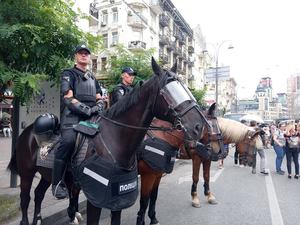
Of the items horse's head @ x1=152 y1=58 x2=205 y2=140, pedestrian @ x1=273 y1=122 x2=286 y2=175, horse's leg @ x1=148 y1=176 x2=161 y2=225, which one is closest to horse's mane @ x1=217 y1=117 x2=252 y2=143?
horse's leg @ x1=148 y1=176 x2=161 y2=225

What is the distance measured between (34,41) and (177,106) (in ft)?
8.89

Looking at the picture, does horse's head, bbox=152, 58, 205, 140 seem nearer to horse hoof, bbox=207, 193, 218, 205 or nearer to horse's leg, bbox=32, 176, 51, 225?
horse's leg, bbox=32, 176, 51, 225

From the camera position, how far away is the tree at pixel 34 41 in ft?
15.1

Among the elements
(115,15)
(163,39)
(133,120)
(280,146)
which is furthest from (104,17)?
(133,120)

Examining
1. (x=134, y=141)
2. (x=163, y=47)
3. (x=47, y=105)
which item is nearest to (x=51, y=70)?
(x=47, y=105)

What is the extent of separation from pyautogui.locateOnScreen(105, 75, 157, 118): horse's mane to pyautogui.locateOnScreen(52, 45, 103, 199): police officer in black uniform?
30cm

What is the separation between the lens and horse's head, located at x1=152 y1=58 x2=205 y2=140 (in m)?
3.04

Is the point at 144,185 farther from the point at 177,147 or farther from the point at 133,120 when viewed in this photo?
the point at 133,120

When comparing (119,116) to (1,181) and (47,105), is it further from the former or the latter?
(1,181)

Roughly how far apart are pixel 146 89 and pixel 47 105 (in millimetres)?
4901

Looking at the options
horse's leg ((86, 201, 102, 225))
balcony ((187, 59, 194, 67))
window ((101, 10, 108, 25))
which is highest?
window ((101, 10, 108, 25))

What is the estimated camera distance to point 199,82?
78.1m

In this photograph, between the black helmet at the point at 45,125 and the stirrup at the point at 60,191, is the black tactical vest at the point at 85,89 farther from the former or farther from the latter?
the stirrup at the point at 60,191

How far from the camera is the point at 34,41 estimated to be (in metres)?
4.81
